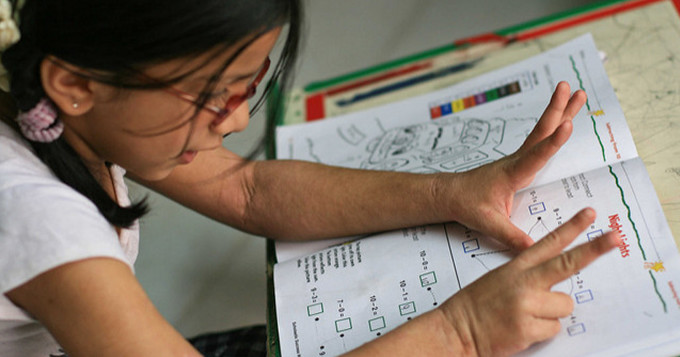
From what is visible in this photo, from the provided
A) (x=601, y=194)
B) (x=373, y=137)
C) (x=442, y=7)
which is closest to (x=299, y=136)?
(x=373, y=137)

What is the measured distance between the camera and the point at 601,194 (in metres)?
0.71

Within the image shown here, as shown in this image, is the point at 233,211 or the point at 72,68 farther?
the point at 233,211

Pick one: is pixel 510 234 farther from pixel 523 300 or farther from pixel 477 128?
pixel 477 128

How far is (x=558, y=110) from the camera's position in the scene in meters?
0.72

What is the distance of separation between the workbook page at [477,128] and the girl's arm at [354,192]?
0.14 ft

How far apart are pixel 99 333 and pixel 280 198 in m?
0.31

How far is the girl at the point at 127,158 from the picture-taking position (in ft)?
1.83

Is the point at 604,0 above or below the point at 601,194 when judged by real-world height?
above

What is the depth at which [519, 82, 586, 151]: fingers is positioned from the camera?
Result: 0.71m

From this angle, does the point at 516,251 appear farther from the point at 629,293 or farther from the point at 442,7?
the point at 442,7

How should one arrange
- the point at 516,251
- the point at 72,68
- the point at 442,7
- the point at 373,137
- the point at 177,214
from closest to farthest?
1. the point at 72,68
2. the point at 516,251
3. the point at 373,137
4. the point at 177,214
5. the point at 442,7

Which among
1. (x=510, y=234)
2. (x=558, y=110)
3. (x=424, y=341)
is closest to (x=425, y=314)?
(x=424, y=341)

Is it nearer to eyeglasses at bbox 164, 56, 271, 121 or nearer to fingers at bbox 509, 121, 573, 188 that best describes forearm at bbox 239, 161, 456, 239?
fingers at bbox 509, 121, 573, 188

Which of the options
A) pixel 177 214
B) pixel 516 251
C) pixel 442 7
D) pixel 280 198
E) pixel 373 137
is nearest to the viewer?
pixel 516 251
